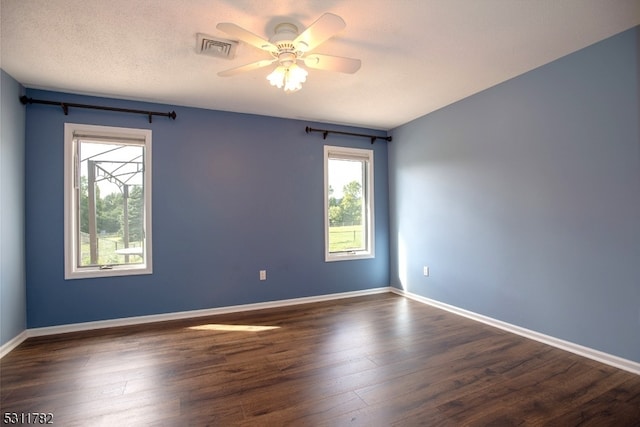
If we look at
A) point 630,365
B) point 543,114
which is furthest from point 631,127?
point 630,365

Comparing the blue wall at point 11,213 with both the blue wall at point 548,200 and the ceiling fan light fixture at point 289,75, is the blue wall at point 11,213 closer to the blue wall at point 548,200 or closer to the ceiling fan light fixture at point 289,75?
the ceiling fan light fixture at point 289,75

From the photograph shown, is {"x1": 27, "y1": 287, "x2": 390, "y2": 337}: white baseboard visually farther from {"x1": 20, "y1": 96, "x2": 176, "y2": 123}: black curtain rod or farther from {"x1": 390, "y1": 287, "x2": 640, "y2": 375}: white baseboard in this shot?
{"x1": 20, "y1": 96, "x2": 176, "y2": 123}: black curtain rod

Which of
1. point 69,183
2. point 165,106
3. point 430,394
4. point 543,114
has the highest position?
point 165,106

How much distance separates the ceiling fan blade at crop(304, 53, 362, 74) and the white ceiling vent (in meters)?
0.64

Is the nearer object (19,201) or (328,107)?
(19,201)

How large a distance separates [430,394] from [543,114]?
8.45ft

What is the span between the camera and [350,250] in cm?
459

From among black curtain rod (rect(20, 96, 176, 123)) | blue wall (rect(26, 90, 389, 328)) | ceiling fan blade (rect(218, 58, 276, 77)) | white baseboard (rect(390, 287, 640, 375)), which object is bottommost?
white baseboard (rect(390, 287, 640, 375))

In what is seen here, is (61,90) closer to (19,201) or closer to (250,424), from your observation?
(19,201)

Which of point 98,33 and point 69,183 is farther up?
point 98,33

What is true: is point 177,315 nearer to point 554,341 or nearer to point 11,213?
point 11,213

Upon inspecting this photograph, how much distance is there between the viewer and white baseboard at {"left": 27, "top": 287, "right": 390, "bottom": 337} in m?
3.10

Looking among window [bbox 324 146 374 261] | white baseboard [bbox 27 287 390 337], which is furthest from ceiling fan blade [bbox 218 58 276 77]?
white baseboard [bbox 27 287 390 337]

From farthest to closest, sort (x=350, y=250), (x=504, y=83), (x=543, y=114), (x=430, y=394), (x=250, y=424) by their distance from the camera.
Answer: (x=350, y=250), (x=504, y=83), (x=543, y=114), (x=430, y=394), (x=250, y=424)
